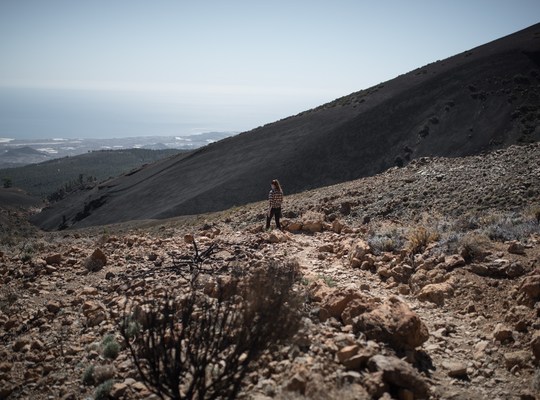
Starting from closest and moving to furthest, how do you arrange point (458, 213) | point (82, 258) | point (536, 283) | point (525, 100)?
1. point (536, 283)
2. point (82, 258)
3. point (458, 213)
4. point (525, 100)

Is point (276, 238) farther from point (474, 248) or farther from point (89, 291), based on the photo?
point (474, 248)

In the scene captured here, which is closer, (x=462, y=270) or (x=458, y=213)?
(x=462, y=270)

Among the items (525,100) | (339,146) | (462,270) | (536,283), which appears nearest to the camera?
(536,283)

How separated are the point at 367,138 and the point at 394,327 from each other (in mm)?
41089

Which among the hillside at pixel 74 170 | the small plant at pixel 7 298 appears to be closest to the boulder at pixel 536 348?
the small plant at pixel 7 298

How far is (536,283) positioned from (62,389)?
232 inches

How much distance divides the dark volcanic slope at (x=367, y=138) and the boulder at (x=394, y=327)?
31.3 meters

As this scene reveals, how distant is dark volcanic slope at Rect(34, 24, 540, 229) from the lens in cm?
3534

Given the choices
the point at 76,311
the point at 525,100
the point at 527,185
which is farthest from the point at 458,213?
the point at 525,100

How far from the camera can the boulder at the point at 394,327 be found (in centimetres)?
404

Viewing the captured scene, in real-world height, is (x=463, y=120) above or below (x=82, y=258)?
above

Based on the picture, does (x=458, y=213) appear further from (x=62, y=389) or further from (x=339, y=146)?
(x=339, y=146)

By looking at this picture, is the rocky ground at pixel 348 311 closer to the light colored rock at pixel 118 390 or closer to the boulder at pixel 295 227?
the light colored rock at pixel 118 390

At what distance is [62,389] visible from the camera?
424cm
